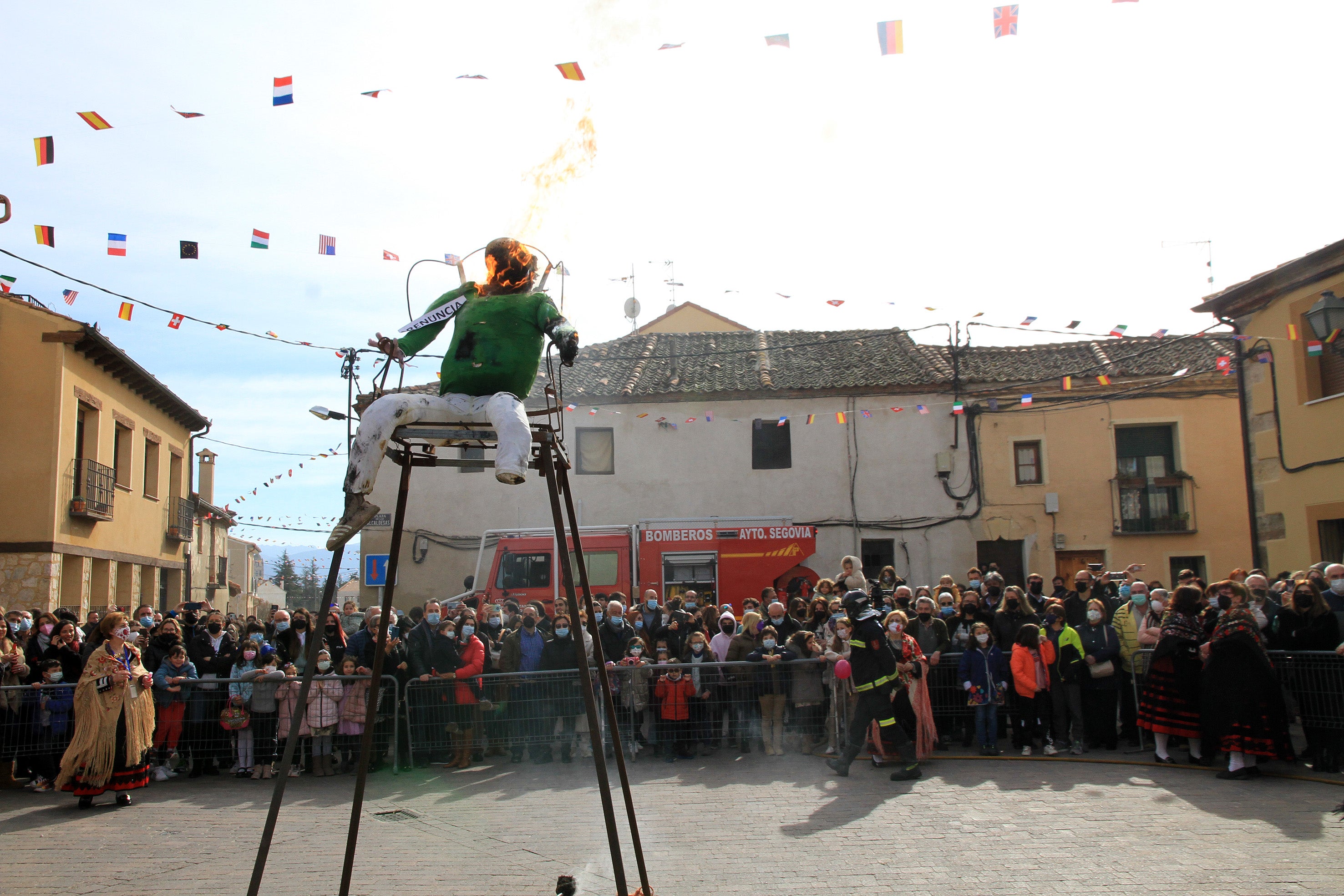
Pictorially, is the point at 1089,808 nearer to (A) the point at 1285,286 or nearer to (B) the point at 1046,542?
(A) the point at 1285,286

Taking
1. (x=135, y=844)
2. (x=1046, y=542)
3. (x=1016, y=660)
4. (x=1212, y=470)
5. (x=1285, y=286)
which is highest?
(x=1285, y=286)

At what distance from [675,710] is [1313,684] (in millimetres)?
5671

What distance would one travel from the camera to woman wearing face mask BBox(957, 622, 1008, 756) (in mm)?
10141

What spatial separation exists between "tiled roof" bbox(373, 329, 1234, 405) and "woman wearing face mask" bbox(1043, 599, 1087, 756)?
14.0 m

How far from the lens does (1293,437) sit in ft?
48.5

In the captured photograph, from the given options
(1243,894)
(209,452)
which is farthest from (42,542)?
(1243,894)

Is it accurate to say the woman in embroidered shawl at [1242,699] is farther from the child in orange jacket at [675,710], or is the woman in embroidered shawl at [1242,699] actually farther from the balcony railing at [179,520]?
the balcony railing at [179,520]

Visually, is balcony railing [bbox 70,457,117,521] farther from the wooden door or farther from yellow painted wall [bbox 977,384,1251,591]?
the wooden door

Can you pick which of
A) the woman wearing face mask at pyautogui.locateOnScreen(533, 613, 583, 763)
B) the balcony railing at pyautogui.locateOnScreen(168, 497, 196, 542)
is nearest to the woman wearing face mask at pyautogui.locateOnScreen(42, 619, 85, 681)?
the woman wearing face mask at pyautogui.locateOnScreen(533, 613, 583, 763)

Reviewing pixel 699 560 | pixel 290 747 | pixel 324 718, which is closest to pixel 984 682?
pixel 324 718

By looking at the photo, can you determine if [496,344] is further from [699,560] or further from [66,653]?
[699,560]

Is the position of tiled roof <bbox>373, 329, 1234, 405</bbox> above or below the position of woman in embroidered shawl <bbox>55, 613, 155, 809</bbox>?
above

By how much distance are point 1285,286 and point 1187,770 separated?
27.8 feet

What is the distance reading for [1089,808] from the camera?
773cm
